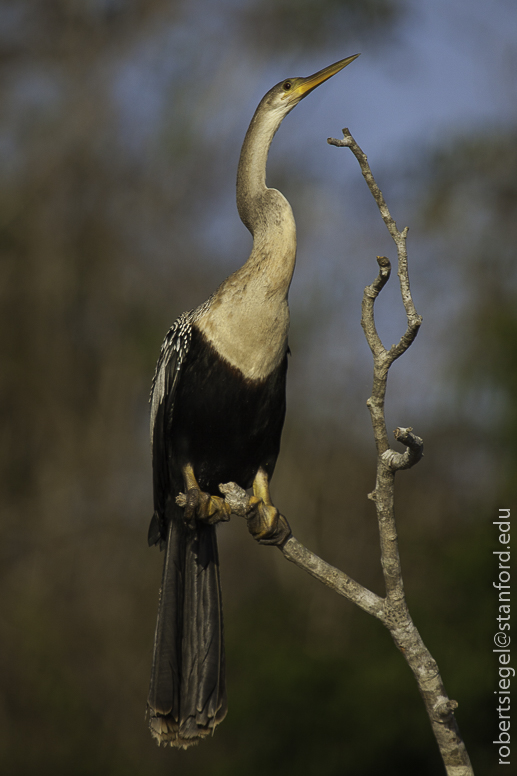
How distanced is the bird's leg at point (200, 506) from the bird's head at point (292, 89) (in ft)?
4.56

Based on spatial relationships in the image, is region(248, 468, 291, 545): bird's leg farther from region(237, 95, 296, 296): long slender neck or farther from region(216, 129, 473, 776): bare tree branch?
region(237, 95, 296, 296): long slender neck

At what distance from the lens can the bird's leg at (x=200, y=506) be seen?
2.31 meters

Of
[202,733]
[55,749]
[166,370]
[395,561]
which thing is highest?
[166,370]

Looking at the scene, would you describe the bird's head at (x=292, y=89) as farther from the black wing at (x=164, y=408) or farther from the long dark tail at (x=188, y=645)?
the long dark tail at (x=188, y=645)

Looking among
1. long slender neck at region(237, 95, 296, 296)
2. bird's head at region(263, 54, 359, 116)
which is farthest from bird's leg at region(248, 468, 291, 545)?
bird's head at region(263, 54, 359, 116)

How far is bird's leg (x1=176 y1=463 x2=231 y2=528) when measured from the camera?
2314mm

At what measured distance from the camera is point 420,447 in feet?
5.11

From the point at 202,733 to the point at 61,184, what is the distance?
1073cm

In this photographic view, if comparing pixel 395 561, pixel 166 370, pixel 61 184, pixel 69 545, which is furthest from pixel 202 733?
pixel 61 184

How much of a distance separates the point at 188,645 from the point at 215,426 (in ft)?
2.58

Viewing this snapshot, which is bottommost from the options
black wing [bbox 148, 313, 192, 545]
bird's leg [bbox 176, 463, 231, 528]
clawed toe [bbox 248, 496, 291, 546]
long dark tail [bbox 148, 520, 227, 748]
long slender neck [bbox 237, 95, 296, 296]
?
long dark tail [bbox 148, 520, 227, 748]

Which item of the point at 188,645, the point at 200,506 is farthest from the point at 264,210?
the point at 188,645

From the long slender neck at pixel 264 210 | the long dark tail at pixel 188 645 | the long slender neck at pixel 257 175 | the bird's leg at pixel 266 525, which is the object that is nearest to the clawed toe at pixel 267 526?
the bird's leg at pixel 266 525

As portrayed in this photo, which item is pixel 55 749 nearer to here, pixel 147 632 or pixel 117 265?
pixel 147 632
